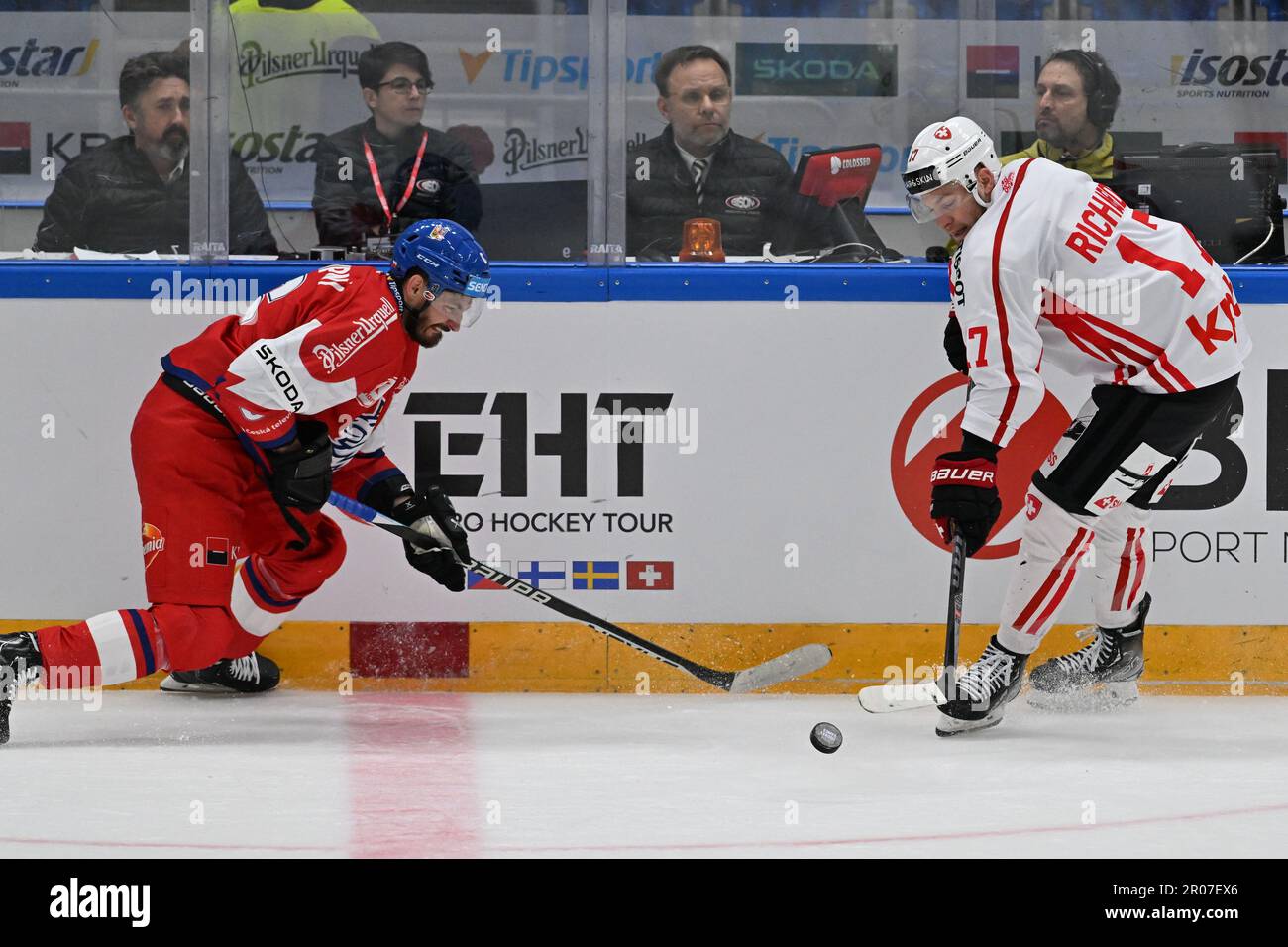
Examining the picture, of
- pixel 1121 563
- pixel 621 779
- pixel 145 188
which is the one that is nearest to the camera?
pixel 621 779

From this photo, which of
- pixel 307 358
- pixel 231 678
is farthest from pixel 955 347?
pixel 231 678

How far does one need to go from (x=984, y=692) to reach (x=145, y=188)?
8.15 ft

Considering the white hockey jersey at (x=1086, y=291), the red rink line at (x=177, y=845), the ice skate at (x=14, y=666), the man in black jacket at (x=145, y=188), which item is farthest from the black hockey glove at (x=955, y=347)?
the ice skate at (x=14, y=666)

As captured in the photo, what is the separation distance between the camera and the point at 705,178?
15.1ft

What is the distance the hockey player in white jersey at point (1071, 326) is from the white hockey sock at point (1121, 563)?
20 cm

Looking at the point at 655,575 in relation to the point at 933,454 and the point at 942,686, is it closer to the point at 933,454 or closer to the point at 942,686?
the point at 933,454

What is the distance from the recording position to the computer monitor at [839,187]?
15.1 feet

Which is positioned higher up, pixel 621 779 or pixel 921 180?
pixel 921 180

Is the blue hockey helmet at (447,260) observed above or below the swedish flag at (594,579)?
above

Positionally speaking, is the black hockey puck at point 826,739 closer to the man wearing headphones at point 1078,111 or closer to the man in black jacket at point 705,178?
the man in black jacket at point 705,178

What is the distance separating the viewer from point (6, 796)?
3.17 meters

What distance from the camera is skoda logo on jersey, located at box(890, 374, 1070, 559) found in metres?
4.50

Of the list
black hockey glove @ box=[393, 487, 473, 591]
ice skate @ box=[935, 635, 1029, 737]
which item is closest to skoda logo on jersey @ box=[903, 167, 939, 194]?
ice skate @ box=[935, 635, 1029, 737]

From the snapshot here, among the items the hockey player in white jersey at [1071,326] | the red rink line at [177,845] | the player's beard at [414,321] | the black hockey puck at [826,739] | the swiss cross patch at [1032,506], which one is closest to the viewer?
the red rink line at [177,845]
